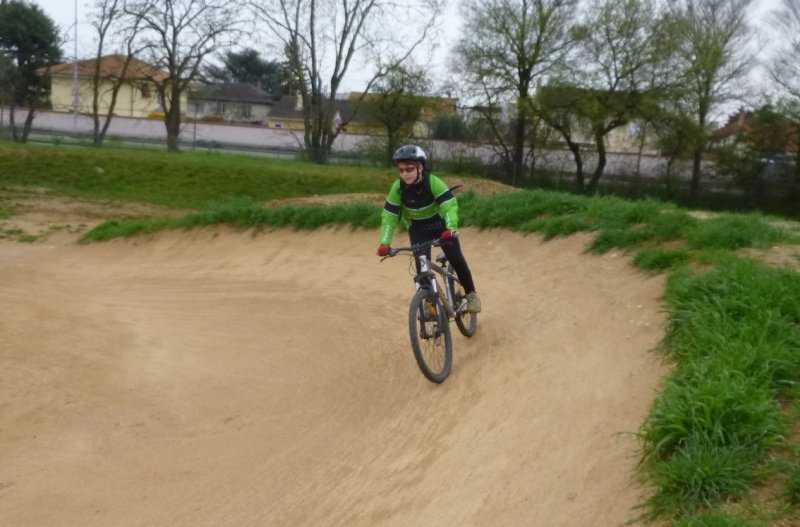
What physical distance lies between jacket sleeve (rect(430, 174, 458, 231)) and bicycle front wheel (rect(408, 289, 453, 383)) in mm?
613

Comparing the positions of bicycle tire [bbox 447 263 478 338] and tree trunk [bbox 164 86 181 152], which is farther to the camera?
tree trunk [bbox 164 86 181 152]

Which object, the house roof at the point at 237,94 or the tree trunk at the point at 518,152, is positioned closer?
the tree trunk at the point at 518,152

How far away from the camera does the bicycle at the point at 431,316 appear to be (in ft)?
24.4

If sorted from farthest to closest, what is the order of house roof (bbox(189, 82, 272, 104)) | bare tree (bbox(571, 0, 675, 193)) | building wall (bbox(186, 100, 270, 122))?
building wall (bbox(186, 100, 270, 122)) → house roof (bbox(189, 82, 272, 104)) → bare tree (bbox(571, 0, 675, 193))

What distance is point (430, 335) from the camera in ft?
24.9

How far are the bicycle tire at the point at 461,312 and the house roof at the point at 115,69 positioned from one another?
3560 cm

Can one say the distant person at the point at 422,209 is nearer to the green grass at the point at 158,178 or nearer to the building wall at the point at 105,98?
the green grass at the point at 158,178

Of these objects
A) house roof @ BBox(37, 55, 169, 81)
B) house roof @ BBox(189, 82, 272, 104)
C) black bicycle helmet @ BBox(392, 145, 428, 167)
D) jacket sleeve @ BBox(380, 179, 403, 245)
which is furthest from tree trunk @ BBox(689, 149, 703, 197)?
house roof @ BBox(189, 82, 272, 104)

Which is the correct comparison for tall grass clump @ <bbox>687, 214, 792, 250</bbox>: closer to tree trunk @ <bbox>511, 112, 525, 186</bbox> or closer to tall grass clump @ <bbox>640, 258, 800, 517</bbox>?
tall grass clump @ <bbox>640, 258, 800, 517</bbox>

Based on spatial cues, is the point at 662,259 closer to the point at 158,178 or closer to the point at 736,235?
the point at 736,235

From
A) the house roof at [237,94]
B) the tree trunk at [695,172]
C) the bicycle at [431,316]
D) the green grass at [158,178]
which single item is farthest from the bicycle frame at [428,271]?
the house roof at [237,94]

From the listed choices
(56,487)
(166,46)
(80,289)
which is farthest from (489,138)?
(56,487)

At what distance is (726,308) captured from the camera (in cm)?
687

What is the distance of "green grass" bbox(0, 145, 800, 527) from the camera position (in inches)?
184
